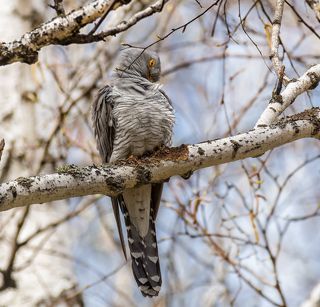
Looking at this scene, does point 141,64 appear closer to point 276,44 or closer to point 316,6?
point 276,44

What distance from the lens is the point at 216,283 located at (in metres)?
6.52

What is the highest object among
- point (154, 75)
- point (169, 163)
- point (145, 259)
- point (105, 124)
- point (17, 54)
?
point (154, 75)

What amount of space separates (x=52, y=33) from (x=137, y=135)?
1.60 metres

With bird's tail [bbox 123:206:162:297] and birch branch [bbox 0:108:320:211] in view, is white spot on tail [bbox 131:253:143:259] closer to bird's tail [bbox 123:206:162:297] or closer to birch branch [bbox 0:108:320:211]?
bird's tail [bbox 123:206:162:297]

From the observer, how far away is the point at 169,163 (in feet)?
9.95

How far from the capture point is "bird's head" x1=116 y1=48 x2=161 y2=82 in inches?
184

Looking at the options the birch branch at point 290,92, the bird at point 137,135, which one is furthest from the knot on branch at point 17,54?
the bird at point 137,135

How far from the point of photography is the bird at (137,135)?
13.8 ft

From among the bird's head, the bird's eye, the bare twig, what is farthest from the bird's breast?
the bare twig

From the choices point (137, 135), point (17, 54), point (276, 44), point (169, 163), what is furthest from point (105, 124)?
point (17, 54)

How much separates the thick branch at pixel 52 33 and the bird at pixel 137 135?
147 centimetres

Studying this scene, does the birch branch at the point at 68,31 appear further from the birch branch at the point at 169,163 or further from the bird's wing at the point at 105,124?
the bird's wing at the point at 105,124

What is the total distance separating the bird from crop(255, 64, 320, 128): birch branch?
3.74 ft

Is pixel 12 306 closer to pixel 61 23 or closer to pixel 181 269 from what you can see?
pixel 61 23
